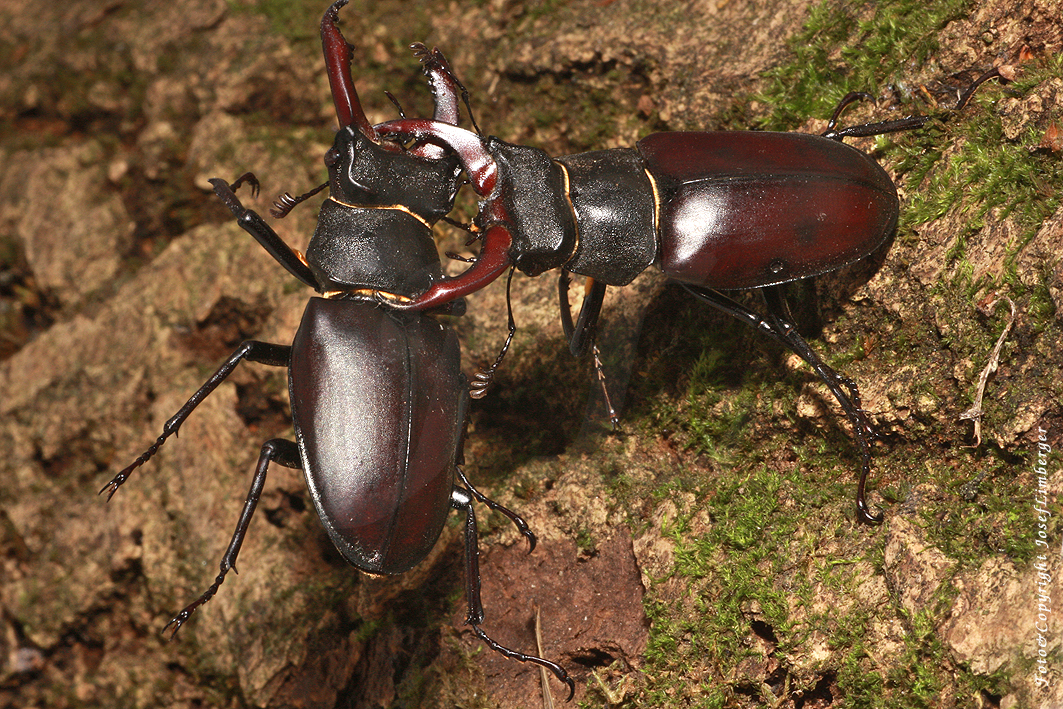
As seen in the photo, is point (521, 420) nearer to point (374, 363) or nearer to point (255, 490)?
point (374, 363)

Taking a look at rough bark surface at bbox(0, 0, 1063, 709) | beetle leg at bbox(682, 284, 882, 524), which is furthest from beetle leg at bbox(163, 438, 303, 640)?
beetle leg at bbox(682, 284, 882, 524)

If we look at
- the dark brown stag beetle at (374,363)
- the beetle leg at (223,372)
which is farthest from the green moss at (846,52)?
the beetle leg at (223,372)

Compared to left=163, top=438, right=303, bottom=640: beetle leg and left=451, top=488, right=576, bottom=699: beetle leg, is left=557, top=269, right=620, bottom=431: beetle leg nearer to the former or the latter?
left=451, top=488, right=576, bottom=699: beetle leg

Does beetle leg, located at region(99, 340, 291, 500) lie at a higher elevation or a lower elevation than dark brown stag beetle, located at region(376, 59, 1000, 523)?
lower

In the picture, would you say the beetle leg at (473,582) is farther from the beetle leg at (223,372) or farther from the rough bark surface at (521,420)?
the beetle leg at (223,372)

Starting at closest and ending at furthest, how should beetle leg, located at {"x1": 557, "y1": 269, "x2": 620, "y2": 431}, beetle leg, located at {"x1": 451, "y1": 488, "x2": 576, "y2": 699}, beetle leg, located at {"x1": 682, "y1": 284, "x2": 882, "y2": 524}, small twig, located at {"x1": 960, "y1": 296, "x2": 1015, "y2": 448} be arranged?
1. small twig, located at {"x1": 960, "y1": 296, "x2": 1015, "y2": 448}
2. beetle leg, located at {"x1": 682, "y1": 284, "x2": 882, "y2": 524}
3. beetle leg, located at {"x1": 451, "y1": 488, "x2": 576, "y2": 699}
4. beetle leg, located at {"x1": 557, "y1": 269, "x2": 620, "y2": 431}

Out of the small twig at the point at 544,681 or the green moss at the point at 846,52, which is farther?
the green moss at the point at 846,52

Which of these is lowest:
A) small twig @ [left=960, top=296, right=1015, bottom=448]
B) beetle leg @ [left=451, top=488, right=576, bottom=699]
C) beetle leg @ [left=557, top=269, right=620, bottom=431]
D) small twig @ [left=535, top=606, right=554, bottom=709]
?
small twig @ [left=535, top=606, right=554, bottom=709]
